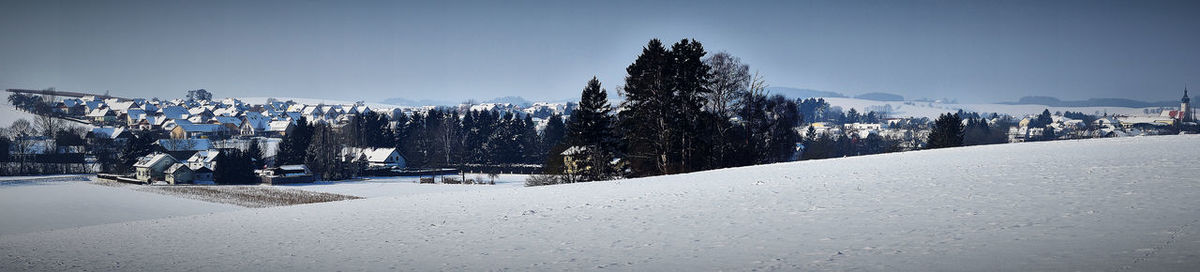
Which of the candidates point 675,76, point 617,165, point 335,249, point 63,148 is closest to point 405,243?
point 335,249

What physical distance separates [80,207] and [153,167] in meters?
34.8

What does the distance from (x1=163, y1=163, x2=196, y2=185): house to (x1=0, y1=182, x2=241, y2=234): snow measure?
13.5m

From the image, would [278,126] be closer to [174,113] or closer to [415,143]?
[174,113]

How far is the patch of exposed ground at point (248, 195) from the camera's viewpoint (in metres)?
51.5

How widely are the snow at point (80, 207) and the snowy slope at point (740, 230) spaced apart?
2326 cm

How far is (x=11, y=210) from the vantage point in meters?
44.6

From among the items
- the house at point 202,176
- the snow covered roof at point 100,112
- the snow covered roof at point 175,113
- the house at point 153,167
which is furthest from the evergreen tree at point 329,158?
the snow covered roof at point 100,112

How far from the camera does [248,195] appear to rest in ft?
190

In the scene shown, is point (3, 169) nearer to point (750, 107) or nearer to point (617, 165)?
point (617, 165)

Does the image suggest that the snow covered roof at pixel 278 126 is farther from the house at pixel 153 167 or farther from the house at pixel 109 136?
the house at pixel 153 167

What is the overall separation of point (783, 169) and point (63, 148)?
4180 inches

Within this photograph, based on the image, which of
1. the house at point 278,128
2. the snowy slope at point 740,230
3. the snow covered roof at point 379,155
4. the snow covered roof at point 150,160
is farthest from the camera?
the house at point 278,128

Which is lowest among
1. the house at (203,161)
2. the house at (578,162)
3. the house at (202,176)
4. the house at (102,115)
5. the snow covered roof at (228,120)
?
the house at (202,176)

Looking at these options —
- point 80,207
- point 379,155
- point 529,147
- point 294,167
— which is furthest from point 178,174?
point 529,147
